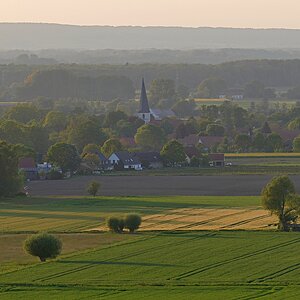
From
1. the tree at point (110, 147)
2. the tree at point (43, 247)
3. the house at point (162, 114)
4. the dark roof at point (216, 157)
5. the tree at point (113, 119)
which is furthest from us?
the house at point (162, 114)

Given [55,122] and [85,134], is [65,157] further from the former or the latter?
[55,122]

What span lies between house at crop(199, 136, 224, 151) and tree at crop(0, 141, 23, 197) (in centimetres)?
4048

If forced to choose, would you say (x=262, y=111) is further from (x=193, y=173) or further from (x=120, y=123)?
(x=193, y=173)

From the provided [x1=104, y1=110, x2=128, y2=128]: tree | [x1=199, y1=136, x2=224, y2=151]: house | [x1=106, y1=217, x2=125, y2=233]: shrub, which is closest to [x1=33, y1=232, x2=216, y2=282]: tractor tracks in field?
[x1=106, y1=217, x2=125, y2=233]: shrub

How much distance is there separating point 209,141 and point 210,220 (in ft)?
196

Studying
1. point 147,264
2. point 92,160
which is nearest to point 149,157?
point 92,160

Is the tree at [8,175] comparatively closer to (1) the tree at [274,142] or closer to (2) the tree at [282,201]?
(2) the tree at [282,201]

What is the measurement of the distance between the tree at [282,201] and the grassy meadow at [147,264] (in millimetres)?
2691

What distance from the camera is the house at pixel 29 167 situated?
87.1m

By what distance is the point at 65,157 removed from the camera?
8944 centimetres

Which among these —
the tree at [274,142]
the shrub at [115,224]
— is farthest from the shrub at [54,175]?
the shrub at [115,224]

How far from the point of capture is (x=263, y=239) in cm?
4862

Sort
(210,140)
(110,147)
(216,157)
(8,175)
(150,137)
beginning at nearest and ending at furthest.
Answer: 1. (8,175)
2. (216,157)
3. (110,147)
4. (150,137)
5. (210,140)

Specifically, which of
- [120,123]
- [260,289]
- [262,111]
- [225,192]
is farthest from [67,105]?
[260,289]
